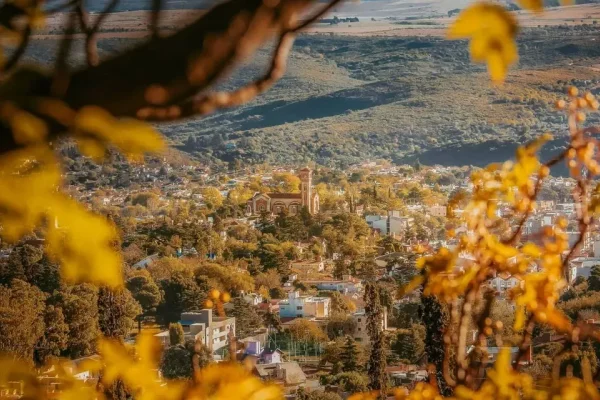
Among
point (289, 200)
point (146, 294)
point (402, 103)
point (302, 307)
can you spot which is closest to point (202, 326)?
point (146, 294)

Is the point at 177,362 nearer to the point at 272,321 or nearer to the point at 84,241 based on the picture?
the point at 272,321

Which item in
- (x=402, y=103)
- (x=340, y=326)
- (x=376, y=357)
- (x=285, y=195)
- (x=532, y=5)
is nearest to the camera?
(x=532, y=5)

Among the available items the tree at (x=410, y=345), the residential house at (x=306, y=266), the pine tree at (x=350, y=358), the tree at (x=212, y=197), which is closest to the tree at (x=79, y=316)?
the pine tree at (x=350, y=358)

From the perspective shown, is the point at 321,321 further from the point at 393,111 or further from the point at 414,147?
the point at 393,111

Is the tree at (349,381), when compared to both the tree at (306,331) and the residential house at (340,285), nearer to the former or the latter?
the tree at (306,331)

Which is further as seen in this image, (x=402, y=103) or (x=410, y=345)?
(x=402, y=103)

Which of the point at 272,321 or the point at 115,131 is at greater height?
the point at 115,131

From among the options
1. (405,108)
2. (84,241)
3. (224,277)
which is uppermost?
(405,108)
